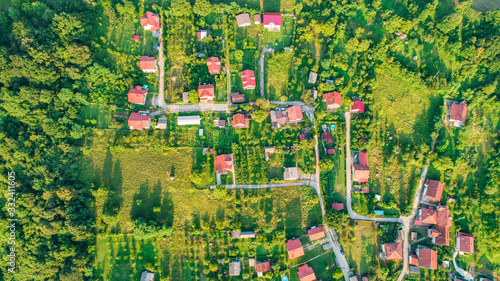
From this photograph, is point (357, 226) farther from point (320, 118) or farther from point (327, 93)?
point (327, 93)

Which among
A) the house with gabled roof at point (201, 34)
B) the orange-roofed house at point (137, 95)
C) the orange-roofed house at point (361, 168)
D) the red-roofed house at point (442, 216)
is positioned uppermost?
the house with gabled roof at point (201, 34)

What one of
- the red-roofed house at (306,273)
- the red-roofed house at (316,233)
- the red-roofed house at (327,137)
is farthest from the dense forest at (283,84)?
the red-roofed house at (306,273)

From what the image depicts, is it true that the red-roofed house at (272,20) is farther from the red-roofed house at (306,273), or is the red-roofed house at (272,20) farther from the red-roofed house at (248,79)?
the red-roofed house at (306,273)

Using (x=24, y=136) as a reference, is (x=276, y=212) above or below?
below

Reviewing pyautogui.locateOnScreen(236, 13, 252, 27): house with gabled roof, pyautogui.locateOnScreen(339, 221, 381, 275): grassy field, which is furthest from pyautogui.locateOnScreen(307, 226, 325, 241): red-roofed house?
pyautogui.locateOnScreen(236, 13, 252, 27): house with gabled roof

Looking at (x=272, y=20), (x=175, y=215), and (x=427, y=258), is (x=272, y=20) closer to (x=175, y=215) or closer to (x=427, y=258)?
(x=175, y=215)

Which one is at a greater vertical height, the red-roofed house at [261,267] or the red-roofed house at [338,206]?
the red-roofed house at [338,206]

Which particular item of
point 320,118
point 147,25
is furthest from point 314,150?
point 147,25

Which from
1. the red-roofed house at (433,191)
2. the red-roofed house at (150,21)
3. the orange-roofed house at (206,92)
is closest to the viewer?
the red-roofed house at (433,191)
